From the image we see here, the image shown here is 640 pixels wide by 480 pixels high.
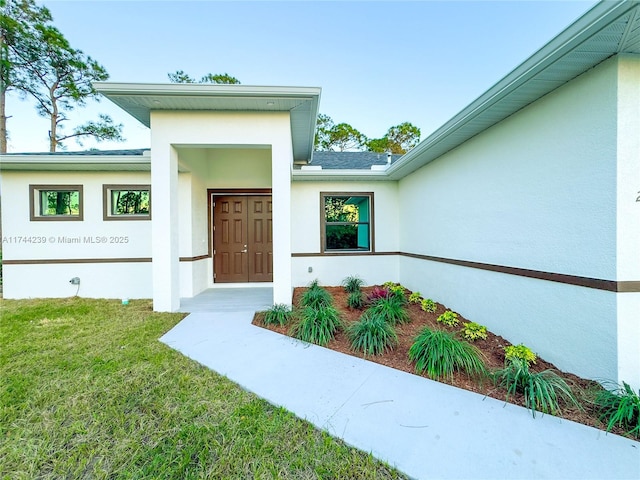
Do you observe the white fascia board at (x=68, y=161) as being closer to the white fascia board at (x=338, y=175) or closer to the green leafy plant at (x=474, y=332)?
the white fascia board at (x=338, y=175)

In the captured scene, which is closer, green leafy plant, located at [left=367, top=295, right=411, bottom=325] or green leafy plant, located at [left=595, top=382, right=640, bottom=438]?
green leafy plant, located at [left=595, top=382, right=640, bottom=438]

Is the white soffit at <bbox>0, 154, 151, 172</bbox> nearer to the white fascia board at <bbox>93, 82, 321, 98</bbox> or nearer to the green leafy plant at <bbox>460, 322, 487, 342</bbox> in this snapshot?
the white fascia board at <bbox>93, 82, 321, 98</bbox>

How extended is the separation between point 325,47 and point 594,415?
9526 millimetres

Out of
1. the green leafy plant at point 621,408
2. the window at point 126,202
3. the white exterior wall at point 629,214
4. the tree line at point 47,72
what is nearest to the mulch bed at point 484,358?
the green leafy plant at point 621,408

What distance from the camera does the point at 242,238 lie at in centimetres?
755

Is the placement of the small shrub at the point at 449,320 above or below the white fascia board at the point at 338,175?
below

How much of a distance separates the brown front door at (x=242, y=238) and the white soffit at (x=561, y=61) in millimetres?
5153

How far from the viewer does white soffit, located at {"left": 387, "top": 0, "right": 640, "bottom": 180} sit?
210 centimetres

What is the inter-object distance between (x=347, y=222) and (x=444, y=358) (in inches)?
203

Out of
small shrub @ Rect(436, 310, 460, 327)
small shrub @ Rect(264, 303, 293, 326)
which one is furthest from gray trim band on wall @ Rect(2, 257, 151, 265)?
small shrub @ Rect(436, 310, 460, 327)

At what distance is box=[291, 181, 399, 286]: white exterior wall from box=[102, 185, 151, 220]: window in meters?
3.62

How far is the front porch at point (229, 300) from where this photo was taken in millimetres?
5273

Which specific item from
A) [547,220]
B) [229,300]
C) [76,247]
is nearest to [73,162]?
[76,247]

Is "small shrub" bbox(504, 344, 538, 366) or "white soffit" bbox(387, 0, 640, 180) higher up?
"white soffit" bbox(387, 0, 640, 180)
